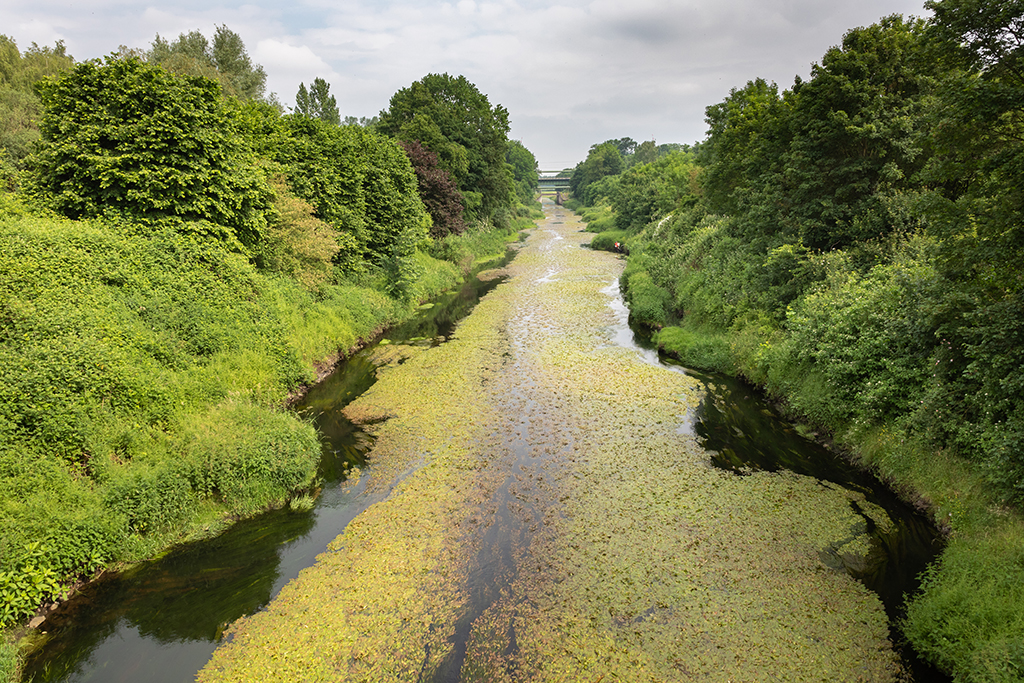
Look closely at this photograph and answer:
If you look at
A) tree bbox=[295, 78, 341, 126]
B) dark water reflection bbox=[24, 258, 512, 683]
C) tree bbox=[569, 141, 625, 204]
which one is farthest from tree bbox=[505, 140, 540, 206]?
dark water reflection bbox=[24, 258, 512, 683]

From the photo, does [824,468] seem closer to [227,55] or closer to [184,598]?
[184,598]

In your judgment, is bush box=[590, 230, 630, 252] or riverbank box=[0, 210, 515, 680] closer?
riverbank box=[0, 210, 515, 680]

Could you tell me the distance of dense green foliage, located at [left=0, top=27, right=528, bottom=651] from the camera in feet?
26.8

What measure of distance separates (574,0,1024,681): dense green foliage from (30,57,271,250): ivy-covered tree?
16.8 m

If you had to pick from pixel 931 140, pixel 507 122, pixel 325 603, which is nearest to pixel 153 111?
pixel 325 603

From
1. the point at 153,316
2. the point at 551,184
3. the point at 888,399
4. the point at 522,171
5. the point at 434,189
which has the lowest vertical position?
the point at 888,399

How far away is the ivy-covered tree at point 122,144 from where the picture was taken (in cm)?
1339

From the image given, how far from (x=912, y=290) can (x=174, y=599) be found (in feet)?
48.2

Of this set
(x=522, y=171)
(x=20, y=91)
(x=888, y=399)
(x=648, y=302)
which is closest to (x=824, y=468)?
(x=888, y=399)

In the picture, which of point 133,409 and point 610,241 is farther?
point 610,241

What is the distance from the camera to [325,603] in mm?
7645

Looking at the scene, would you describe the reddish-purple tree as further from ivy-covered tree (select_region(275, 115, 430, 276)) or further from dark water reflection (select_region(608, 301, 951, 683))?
dark water reflection (select_region(608, 301, 951, 683))

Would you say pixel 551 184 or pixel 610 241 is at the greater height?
pixel 551 184

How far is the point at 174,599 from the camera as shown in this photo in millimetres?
7805
